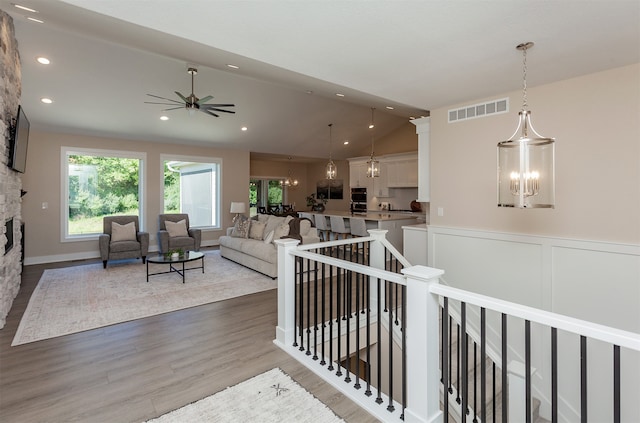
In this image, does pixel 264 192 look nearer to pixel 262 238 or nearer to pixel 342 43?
pixel 262 238

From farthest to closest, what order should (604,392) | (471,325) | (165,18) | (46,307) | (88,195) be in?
(88,195), (471,325), (46,307), (604,392), (165,18)

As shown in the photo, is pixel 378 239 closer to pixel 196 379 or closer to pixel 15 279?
pixel 196 379

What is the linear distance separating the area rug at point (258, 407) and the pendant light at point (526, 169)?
2.15m

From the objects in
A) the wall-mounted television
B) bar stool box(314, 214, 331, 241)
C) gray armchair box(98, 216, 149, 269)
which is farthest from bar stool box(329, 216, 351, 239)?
the wall-mounted television

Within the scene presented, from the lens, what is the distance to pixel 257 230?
618 cm

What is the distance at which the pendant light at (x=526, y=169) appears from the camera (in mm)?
2473

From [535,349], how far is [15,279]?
6.69 metres

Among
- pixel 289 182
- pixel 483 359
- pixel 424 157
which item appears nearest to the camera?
pixel 483 359

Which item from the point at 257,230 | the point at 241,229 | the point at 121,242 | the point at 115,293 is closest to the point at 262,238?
the point at 257,230

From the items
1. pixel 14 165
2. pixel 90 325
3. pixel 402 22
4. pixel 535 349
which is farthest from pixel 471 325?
pixel 14 165

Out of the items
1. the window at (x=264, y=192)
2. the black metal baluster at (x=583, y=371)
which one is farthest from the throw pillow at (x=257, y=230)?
the window at (x=264, y=192)

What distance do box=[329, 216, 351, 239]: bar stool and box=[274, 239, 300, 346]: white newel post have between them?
4.97 m

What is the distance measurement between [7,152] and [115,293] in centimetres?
211

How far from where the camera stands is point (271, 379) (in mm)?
2420
